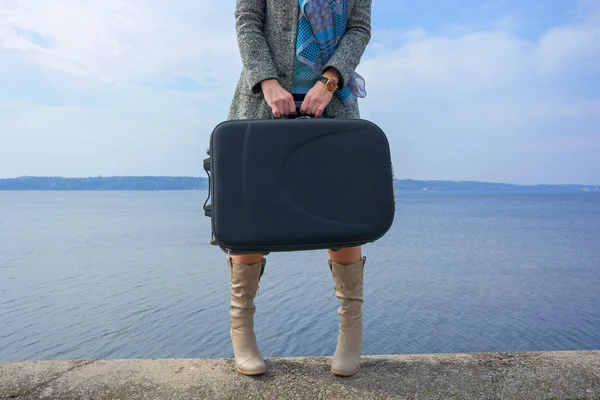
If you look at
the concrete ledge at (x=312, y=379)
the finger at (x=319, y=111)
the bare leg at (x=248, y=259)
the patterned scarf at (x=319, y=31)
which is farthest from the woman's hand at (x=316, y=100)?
the concrete ledge at (x=312, y=379)

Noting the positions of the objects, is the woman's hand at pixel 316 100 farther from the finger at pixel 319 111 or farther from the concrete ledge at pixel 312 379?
the concrete ledge at pixel 312 379

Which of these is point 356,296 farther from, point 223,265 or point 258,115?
point 223,265

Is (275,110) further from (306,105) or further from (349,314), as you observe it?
(349,314)

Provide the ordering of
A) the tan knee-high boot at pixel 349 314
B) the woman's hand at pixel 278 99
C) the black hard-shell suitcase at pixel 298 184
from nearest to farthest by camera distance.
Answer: the black hard-shell suitcase at pixel 298 184, the woman's hand at pixel 278 99, the tan knee-high boot at pixel 349 314

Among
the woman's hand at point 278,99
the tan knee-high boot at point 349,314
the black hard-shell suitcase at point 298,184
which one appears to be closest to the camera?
the black hard-shell suitcase at point 298,184

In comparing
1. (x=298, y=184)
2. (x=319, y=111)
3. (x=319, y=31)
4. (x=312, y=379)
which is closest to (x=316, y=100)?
(x=319, y=111)

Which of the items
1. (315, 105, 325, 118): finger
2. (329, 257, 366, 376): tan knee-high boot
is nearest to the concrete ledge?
(329, 257, 366, 376): tan knee-high boot

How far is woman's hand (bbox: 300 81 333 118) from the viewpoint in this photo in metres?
1.88

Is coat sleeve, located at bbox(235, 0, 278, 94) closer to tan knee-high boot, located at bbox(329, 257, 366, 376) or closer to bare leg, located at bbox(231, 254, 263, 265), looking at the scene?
bare leg, located at bbox(231, 254, 263, 265)

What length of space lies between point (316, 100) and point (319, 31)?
11.2 inches

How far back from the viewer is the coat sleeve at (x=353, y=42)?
1.93 metres

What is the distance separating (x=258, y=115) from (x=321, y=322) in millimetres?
10725

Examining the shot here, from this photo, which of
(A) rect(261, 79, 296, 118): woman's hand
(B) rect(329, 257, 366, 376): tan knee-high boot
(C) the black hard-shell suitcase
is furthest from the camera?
(B) rect(329, 257, 366, 376): tan knee-high boot

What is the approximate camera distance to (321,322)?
12.2m
